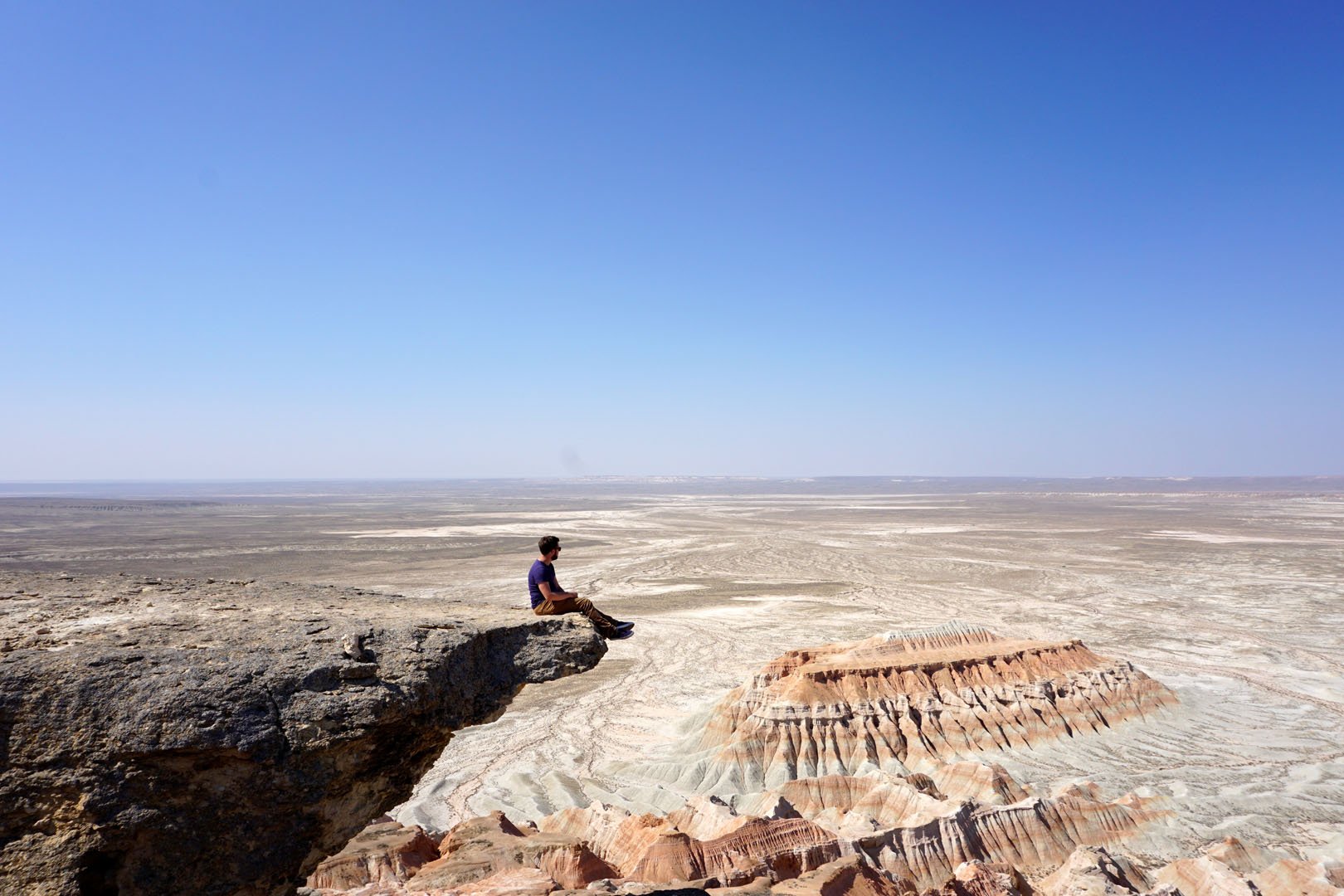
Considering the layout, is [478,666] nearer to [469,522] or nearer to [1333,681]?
[1333,681]

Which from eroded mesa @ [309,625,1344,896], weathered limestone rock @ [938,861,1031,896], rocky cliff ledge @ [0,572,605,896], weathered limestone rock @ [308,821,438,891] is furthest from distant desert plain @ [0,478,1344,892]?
weathered limestone rock @ [938,861,1031,896]

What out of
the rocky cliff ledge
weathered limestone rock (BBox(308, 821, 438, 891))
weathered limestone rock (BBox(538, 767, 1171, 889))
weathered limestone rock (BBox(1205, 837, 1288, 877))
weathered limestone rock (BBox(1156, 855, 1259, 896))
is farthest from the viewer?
weathered limestone rock (BBox(1205, 837, 1288, 877))

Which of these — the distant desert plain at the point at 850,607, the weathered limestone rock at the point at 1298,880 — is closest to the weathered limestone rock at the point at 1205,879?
the weathered limestone rock at the point at 1298,880

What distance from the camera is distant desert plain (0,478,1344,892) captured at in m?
17.9

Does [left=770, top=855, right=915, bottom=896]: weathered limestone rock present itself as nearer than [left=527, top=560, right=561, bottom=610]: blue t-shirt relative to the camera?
No

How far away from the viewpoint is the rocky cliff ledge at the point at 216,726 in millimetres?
4621

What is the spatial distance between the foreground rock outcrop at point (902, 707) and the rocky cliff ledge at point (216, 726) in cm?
1321

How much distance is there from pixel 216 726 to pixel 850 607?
4082 cm

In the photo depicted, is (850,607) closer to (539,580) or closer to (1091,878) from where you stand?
(1091,878)

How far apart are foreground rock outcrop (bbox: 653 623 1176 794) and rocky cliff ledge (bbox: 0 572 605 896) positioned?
13.2 metres

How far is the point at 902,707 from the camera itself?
19094 millimetres

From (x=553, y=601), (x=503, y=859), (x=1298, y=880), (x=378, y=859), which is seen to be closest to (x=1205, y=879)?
(x=1298, y=880)

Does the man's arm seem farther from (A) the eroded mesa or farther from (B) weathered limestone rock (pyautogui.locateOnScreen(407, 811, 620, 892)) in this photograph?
(B) weathered limestone rock (pyautogui.locateOnScreen(407, 811, 620, 892))

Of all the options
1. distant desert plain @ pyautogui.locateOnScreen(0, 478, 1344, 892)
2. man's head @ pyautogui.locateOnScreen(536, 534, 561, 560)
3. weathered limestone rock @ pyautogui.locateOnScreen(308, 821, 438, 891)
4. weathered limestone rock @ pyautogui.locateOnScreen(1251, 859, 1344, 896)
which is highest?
man's head @ pyautogui.locateOnScreen(536, 534, 561, 560)
